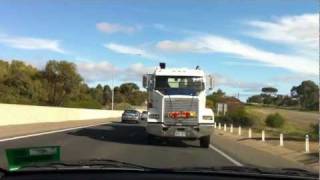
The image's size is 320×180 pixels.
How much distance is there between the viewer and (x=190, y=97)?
27.5 m

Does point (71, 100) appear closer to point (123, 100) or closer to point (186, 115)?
point (123, 100)

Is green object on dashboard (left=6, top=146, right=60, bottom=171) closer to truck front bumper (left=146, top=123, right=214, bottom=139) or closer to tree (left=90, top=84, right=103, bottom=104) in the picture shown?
truck front bumper (left=146, top=123, right=214, bottom=139)

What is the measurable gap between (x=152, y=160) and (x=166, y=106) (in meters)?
7.37

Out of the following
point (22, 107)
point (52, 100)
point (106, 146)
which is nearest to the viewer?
point (106, 146)

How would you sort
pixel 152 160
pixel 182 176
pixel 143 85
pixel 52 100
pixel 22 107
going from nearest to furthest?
pixel 182 176
pixel 152 160
pixel 143 85
pixel 22 107
pixel 52 100

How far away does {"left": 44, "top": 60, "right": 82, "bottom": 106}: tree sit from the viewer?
126188 millimetres

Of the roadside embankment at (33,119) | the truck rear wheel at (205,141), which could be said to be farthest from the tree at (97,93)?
the truck rear wheel at (205,141)

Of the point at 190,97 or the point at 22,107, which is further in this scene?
the point at 22,107

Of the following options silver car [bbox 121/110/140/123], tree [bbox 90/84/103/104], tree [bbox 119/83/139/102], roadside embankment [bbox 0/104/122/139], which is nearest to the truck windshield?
roadside embankment [bbox 0/104/122/139]

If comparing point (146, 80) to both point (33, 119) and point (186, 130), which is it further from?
point (33, 119)

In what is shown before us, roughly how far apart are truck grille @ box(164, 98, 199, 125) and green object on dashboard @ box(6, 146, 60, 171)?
21.8 meters

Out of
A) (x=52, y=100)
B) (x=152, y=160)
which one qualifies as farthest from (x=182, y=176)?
(x=52, y=100)

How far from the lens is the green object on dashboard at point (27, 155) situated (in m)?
5.48

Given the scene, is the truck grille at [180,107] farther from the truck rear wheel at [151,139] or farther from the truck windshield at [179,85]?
the truck rear wheel at [151,139]
